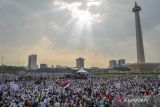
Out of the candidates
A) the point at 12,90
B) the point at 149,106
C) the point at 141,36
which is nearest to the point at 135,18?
the point at 141,36

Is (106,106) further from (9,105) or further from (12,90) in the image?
(12,90)

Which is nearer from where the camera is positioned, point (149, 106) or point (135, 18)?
point (149, 106)

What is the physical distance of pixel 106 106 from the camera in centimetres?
2212

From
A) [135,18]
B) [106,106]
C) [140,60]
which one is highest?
[135,18]

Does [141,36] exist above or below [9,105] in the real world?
above

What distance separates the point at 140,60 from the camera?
92.0 m

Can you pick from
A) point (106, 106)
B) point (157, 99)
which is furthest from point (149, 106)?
point (106, 106)

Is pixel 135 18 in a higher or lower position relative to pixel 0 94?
higher

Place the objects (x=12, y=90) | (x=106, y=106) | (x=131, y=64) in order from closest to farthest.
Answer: (x=106, y=106)
(x=12, y=90)
(x=131, y=64)

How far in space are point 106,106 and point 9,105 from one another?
675cm

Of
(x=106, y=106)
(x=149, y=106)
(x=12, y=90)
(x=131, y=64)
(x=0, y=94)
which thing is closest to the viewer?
(x=149, y=106)

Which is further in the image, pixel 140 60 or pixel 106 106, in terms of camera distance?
pixel 140 60

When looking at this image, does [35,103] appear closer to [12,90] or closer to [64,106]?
[64,106]

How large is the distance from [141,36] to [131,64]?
344 inches
